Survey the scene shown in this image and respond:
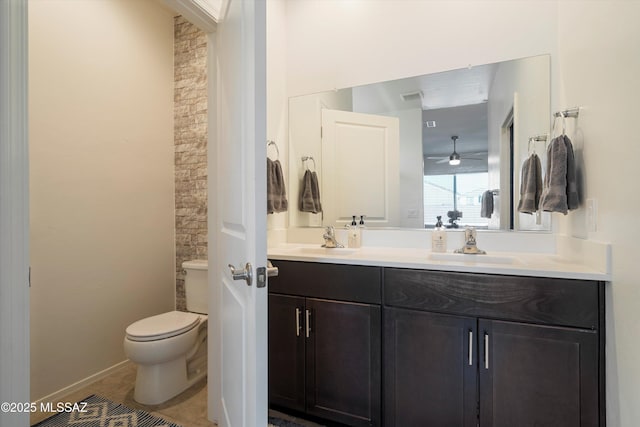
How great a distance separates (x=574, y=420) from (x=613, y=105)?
1.17 meters

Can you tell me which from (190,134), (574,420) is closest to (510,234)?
(574,420)

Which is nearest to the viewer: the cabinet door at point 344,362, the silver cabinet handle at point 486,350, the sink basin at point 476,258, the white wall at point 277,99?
the silver cabinet handle at point 486,350

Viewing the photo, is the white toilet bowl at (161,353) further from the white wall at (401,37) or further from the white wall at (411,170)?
the white wall at (401,37)

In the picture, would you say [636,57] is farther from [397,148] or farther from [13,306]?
[13,306]

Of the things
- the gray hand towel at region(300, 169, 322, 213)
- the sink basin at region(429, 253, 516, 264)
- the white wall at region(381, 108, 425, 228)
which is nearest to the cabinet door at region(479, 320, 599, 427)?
the sink basin at region(429, 253, 516, 264)

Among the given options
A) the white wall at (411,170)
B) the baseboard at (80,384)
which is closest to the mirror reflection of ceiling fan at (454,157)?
the white wall at (411,170)

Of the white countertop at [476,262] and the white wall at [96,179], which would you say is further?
the white wall at [96,179]

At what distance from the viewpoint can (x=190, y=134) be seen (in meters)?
2.55

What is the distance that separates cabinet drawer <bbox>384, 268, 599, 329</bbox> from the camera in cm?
116

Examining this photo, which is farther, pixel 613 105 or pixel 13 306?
pixel 613 105

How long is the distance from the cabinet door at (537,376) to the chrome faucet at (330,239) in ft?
3.10

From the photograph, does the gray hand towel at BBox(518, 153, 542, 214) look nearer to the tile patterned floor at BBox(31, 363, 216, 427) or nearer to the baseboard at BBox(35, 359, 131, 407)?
the tile patterned floor at BBox(31, 363, 216, 427)

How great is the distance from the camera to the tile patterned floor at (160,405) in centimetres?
168

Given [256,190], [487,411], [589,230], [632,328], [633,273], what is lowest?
[487,411]
